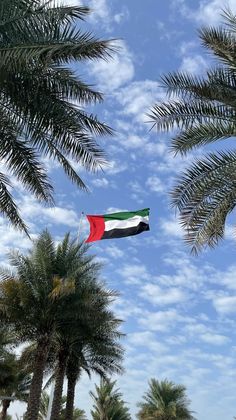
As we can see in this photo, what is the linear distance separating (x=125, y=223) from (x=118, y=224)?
29 centimetres

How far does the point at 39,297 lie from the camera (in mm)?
25016

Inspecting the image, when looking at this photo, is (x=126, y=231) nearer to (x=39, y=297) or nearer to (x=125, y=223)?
(x=125, y=223)

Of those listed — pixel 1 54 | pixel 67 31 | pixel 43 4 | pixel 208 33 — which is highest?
pixel 208 33

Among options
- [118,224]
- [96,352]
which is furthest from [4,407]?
[118,224]

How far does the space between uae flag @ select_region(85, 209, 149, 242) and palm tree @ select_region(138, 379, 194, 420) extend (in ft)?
121

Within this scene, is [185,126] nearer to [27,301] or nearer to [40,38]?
[40,38]

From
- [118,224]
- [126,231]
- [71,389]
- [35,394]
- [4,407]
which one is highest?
[118,224]

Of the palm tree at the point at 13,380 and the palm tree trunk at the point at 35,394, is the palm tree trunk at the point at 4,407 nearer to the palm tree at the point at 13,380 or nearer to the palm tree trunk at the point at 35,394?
the palm tree at the point at 13,380

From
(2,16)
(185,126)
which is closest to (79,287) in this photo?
(185,126)

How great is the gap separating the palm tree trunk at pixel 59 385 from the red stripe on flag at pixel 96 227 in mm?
10289

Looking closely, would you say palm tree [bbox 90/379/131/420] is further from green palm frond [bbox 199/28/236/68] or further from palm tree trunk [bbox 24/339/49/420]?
green palm frond [bbox 199/28/236/68]

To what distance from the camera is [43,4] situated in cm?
1088

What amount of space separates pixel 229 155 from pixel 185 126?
4.45 ft

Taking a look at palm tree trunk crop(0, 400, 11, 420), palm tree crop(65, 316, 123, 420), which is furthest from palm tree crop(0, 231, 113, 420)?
palm tree trunk crop(0, 400, 11, 420)
